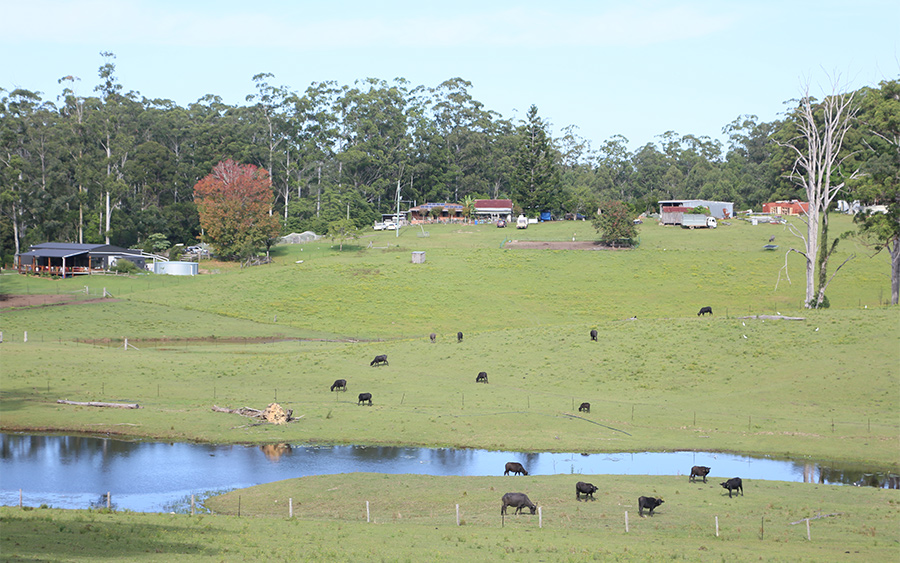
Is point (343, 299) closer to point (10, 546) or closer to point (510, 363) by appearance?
point (510, 363)

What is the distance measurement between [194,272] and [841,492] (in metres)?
85.7

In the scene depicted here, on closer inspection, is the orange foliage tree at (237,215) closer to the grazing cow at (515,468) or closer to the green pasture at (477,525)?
the grazing cow at (515,468)

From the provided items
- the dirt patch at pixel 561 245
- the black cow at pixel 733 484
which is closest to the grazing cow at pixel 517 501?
the black cow at pixel 733 484

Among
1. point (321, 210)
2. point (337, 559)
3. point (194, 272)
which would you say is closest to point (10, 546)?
point (337, 559)

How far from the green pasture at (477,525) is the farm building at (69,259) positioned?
7682 centimetres

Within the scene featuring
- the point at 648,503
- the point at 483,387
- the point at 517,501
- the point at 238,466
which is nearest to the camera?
the point at 648,503

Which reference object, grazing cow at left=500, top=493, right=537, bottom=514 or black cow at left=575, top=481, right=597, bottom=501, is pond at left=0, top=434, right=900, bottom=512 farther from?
grazing cow at left=500, top=493, right=537, bottom=514

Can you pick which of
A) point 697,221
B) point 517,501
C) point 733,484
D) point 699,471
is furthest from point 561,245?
point 517,501

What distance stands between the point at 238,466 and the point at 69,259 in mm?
75231

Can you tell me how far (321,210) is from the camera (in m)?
149

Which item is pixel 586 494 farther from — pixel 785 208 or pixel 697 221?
pixel 785 208

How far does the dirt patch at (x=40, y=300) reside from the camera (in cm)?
7369

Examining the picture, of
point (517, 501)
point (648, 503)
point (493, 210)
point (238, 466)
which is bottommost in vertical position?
point (238, 466)

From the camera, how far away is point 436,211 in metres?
156
